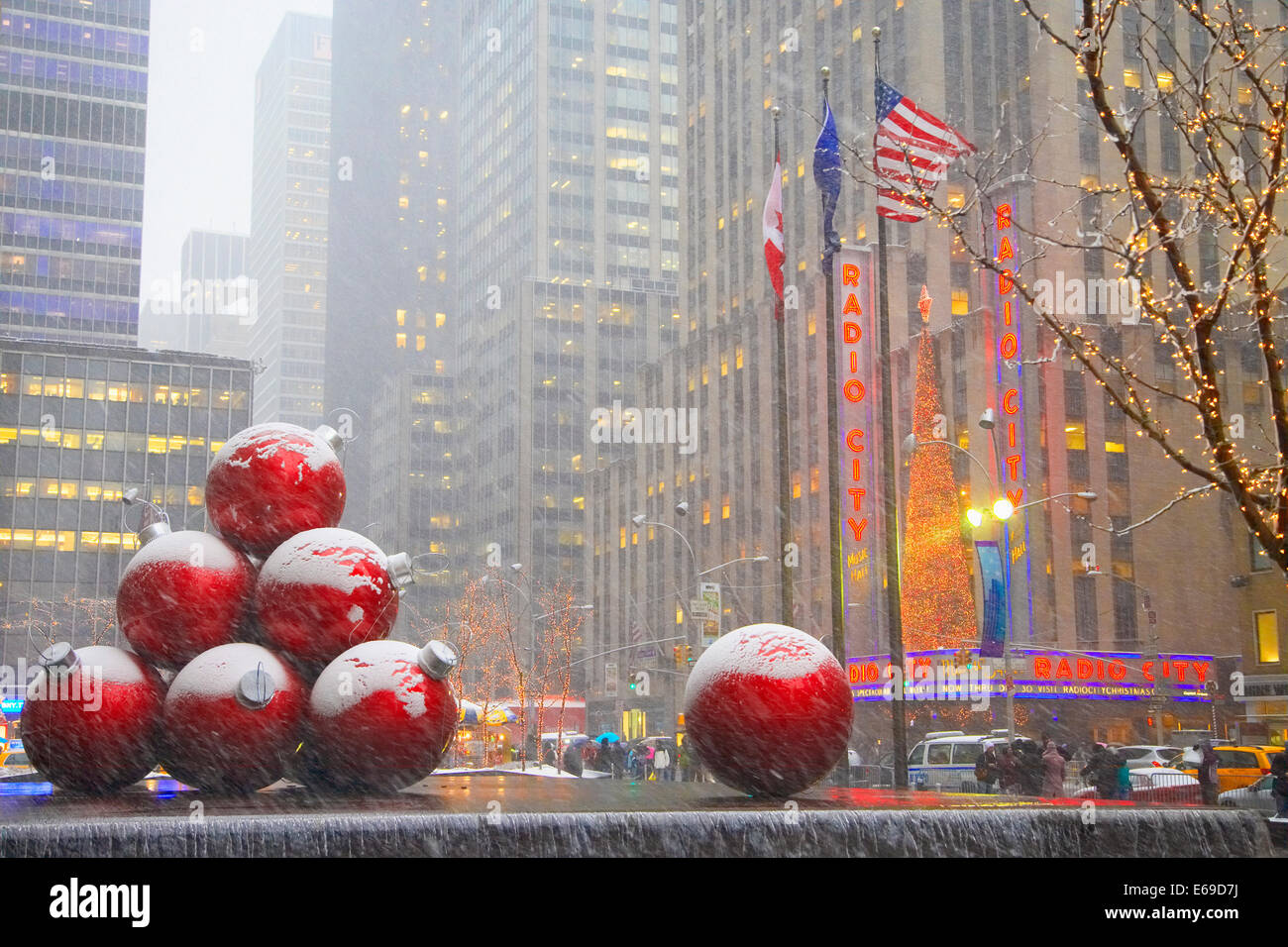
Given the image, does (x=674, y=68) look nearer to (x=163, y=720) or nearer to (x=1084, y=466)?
(x=1084, y=466)

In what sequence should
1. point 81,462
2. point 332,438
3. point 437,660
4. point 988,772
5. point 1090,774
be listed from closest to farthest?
point 437,660
point 332,438
point 1090,774
point 988,772
point 81,462

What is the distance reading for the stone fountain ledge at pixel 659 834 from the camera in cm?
806

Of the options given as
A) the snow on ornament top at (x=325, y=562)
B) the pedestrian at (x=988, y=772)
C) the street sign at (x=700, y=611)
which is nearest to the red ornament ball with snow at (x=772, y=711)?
the snow on ornament top at (x=325, y=562)

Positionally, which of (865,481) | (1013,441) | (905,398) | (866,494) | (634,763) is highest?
(905,398)

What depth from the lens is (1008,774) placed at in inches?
960

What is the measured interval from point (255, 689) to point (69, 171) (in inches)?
4588

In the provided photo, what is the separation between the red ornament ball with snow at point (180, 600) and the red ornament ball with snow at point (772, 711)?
150 inches

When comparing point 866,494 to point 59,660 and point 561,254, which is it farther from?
point 561,254

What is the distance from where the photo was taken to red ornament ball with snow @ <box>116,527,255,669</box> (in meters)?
10.5

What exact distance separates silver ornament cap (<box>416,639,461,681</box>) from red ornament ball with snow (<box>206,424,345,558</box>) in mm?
1837

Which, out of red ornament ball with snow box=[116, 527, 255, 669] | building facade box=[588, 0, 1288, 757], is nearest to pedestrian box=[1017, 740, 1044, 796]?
building facade box=[588, 0, 1288, 757]

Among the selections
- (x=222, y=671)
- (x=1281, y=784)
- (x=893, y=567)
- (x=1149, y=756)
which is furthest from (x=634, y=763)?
(x=222, y=671)
